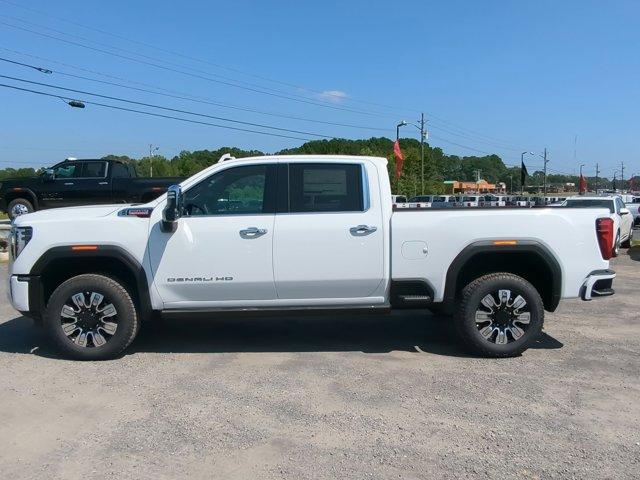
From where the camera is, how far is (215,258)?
537 cm

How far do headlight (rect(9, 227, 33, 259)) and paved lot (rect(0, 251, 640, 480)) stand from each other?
3.51ft

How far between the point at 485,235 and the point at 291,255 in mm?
1854

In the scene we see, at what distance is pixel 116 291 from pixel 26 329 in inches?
83.9

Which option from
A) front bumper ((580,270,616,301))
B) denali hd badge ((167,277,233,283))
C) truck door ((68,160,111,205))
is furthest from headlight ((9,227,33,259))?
truck door ((68,160,111,205))

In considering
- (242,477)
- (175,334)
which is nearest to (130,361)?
(175,334)

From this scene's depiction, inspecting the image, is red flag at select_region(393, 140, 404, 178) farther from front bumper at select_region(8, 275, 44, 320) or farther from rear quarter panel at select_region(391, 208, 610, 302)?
front bumper at select_region(8, 275, 44, 320)

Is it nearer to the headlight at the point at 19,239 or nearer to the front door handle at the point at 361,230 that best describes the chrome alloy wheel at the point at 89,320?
the headlight at the point at 19,239

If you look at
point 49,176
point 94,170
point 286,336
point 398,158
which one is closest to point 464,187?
point 398,158

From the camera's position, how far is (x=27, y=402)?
454 cm

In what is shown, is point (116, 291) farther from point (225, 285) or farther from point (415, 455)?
point (415, 455)

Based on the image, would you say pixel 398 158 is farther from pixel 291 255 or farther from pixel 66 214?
pixel 66 214

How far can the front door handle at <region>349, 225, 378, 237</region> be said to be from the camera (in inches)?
213

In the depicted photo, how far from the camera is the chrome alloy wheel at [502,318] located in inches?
218

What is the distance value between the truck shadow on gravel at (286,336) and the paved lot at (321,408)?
0.12 feet
